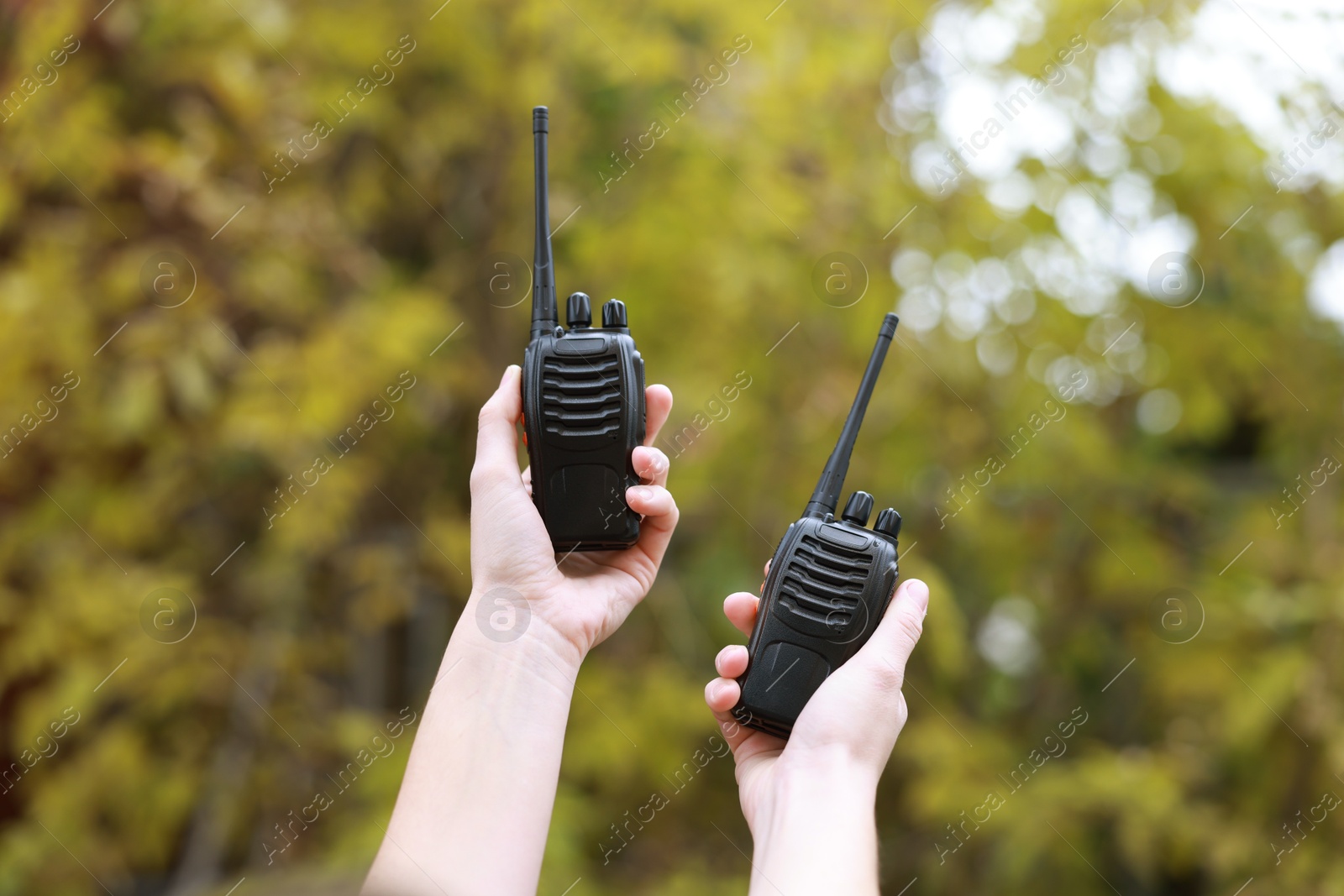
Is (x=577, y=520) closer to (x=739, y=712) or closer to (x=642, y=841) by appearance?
(x=739, y=712)

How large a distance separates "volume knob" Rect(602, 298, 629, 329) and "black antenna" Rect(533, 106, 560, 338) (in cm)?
6

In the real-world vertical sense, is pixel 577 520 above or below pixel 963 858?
above

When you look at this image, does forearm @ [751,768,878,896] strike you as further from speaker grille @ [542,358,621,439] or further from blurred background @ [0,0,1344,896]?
blurred background @ [0,0,1344,896]

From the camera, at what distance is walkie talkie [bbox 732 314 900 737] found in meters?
1.11

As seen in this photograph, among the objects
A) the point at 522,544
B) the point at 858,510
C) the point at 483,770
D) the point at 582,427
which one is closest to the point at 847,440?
the point at 858,510

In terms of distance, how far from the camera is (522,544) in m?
1.22

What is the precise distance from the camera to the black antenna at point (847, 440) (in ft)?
3.78

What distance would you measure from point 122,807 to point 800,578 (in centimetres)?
228

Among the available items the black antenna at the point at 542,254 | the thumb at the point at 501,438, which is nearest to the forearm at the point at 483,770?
the thumb at the point at 501,438

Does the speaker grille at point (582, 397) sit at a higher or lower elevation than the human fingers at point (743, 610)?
higher

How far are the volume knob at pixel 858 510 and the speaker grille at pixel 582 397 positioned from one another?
0.98ft

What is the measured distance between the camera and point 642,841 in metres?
2.69

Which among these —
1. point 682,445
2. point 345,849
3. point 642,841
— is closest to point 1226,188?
point 682,445

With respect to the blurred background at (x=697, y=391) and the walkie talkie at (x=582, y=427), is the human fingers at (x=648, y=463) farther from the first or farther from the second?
the blurred background at (x=697, y=391)
